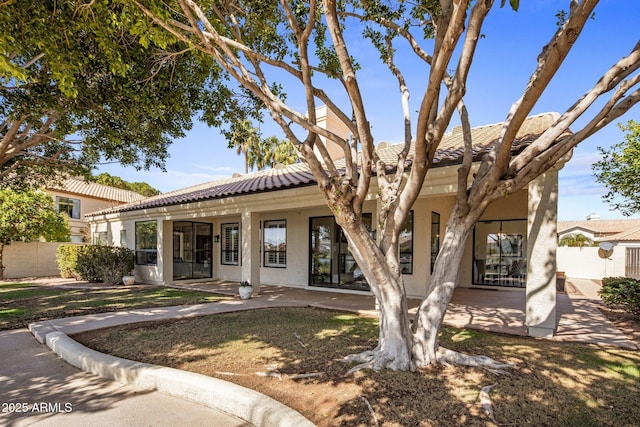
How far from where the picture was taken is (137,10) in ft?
17.7

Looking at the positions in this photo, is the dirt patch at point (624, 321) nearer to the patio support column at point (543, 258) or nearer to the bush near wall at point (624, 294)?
the bush near wall at point (624, 294)

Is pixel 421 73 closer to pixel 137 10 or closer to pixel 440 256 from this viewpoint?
pixel 440 256

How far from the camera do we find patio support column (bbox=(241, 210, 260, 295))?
11109 mm

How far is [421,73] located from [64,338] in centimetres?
781

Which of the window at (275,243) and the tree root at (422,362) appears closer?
the tree root at (422,362)

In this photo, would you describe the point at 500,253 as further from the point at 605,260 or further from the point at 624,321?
the point at 605,260

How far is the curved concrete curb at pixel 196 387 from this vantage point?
10.8ft

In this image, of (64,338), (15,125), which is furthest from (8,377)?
(15,125)

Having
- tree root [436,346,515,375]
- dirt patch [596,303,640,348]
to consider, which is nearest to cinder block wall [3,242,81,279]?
tree root [436,346,515,375]

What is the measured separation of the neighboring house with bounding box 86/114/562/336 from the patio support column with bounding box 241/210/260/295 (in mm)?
33

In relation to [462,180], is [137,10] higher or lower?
higher

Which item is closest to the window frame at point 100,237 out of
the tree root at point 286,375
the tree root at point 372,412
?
the tree root at point 286,375

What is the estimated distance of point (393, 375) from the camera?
420 centimetres

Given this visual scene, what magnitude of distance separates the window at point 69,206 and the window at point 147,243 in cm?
1856
